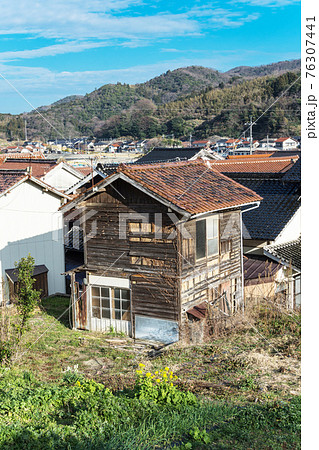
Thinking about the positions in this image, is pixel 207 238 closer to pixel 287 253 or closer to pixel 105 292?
pixel 105 292

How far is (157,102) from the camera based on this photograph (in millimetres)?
131625

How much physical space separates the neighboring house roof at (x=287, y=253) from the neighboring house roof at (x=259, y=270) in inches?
10.7

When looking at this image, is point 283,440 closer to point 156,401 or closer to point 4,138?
point 156,401

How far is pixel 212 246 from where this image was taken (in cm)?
A: 1370

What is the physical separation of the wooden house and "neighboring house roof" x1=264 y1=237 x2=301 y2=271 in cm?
267

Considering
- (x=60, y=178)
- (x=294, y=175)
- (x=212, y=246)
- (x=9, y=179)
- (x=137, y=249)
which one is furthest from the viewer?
(x=60, y=178)

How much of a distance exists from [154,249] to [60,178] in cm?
1860

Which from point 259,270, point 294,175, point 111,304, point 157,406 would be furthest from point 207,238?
point 294,175

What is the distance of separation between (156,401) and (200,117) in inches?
3610

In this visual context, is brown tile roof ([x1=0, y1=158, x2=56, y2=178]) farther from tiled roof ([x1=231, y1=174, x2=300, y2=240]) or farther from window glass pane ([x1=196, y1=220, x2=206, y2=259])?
window glass pane ([x1=196, y1=220, x2=206, y2=259])

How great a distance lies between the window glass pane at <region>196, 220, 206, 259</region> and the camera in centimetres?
1304

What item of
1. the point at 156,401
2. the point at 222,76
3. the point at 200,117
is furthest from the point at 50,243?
the point at 222,76

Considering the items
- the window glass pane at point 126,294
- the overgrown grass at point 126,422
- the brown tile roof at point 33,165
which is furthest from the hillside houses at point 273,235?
the brown tile roof at point 33,165

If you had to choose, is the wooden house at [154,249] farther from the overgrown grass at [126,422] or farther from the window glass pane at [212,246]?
the overgrown grass at [126,422]
